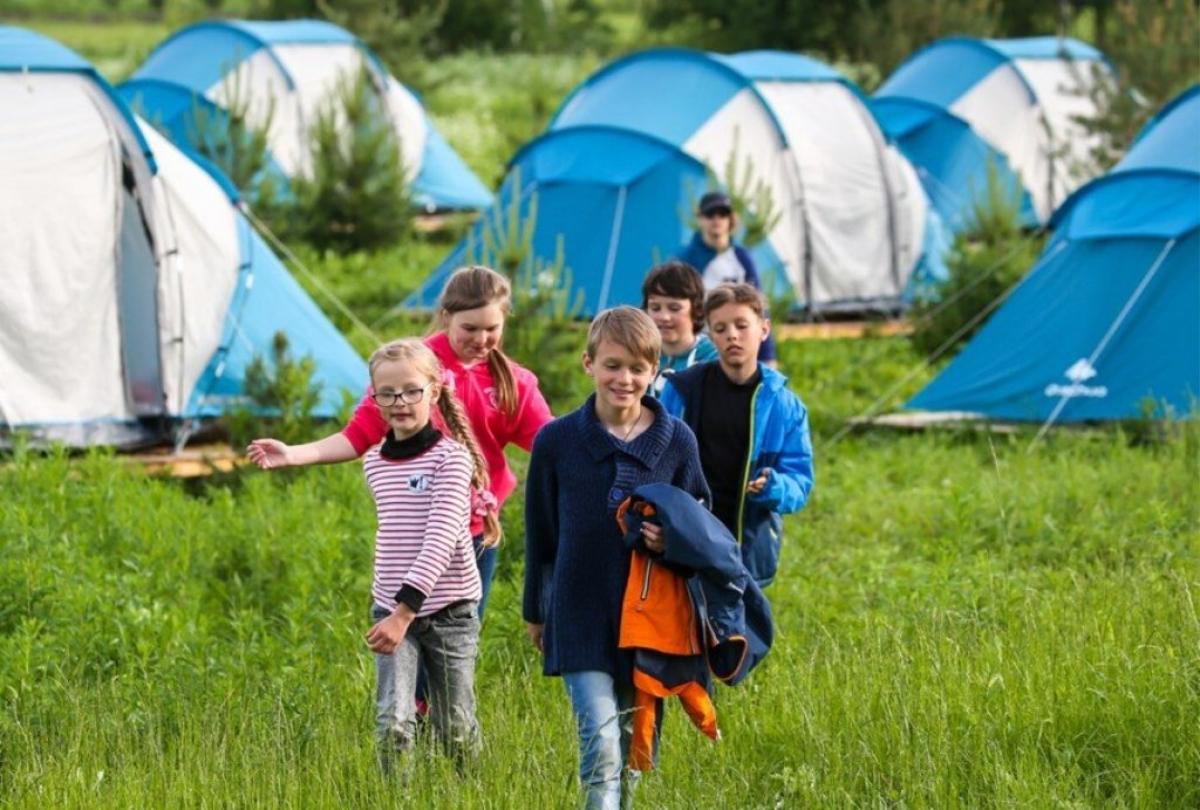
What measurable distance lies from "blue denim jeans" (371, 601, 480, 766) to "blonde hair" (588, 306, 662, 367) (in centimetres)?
A: 88

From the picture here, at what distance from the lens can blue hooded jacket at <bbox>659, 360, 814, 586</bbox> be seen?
6180 millimetres

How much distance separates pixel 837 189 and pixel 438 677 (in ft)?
37.1

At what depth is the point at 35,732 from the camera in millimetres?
6055

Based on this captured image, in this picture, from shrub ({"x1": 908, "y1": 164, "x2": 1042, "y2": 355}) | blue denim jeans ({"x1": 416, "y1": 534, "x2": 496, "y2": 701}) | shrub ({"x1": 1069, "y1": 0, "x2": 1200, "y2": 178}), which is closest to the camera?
blue denim jeans ({"x1": 416, "y1": 534, "x2": 496, "y2": 701})

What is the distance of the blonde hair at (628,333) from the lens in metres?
5.18

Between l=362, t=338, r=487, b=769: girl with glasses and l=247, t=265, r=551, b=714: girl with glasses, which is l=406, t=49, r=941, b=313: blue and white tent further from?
l=362, t=338, r=487, b=769: girl with glasses

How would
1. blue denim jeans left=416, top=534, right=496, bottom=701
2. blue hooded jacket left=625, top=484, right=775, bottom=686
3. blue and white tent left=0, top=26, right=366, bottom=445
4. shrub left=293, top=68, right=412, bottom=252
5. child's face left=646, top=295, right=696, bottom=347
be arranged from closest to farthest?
blue hooded jacket left=625, top=484, right=775, bottom=686, blue denim jeans left=416, top=534, right=496, bottom=701, child's face left=646, top=295, right=696, bottom=347, blue and white tent left=0, top=26, right=366, bottom=445, shrub left=293, top=68, right=412, bottom=252

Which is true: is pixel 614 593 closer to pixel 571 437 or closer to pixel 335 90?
pixel 571 437

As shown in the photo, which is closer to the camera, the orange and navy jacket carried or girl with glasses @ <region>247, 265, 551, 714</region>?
the orange and navy jacket carried

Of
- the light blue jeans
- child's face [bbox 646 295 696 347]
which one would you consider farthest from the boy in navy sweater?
child's face [bbox 646 295 696 347]

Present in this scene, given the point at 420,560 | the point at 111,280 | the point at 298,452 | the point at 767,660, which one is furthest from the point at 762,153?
the point at 420,560

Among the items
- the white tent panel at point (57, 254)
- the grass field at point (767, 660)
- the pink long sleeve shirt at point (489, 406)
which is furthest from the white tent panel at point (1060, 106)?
the pink long sleeve shirt at point (489, 406)

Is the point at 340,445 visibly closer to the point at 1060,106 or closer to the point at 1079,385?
the point at 1079,385

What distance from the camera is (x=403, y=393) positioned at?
549 cm
